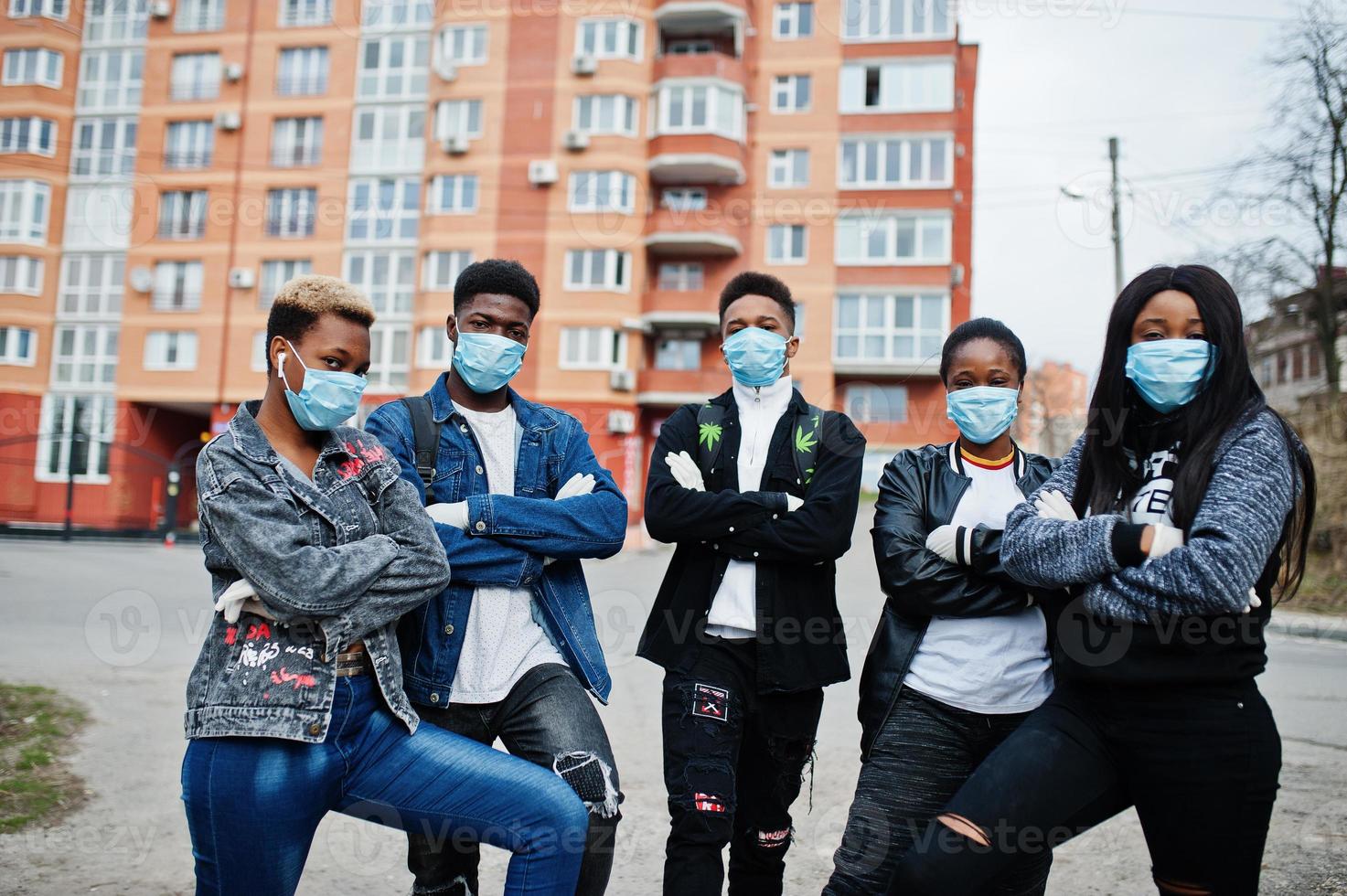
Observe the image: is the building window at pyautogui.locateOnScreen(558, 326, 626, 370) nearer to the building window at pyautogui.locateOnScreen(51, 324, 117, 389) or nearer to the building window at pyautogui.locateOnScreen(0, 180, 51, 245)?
the building window at pyautogui.locateOnScreen(51, 324, 117, 389)

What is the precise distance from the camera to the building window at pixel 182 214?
35.2m

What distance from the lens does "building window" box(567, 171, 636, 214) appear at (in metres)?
32.9

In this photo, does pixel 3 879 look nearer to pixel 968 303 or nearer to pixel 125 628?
pixel 125 628

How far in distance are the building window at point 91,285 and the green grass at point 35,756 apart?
1313 inches

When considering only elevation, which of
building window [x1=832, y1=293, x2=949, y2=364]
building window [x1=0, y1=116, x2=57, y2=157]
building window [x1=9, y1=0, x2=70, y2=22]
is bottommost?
building window [x1=832, y1=293, x2=949, y2=364]

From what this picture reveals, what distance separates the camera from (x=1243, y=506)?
242 cm

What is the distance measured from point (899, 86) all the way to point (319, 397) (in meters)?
34.6

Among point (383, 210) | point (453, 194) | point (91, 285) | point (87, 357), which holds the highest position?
point (453, 194)

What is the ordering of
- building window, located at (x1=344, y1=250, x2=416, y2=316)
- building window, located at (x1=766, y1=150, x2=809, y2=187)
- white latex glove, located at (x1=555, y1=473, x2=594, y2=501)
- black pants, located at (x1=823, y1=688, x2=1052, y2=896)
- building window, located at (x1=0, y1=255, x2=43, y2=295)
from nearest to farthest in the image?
black pants, located at (x1=823, y1=688, x2=1052, y2=896) → white latex glove, located at (x1=555, y1=473, x2=594, y2=501) → building window, located at (x1=766, y1=150, x2=809, y2=187) → building window, located at (x1=344, y1=250, x2=416, y2=316) → building window, located at (x1=0, y1=255, x2=43, y2=295)

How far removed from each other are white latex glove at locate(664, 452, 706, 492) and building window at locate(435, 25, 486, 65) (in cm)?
3376

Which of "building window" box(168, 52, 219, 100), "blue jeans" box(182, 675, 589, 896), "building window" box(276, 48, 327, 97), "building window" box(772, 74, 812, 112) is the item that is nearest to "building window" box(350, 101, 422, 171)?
"building window" box(276, 48, 327, 97)

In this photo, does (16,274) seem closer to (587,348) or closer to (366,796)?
(587,348)

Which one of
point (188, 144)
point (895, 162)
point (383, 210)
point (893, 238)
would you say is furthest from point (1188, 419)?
point (188, 144)

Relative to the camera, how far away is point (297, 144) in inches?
1384
